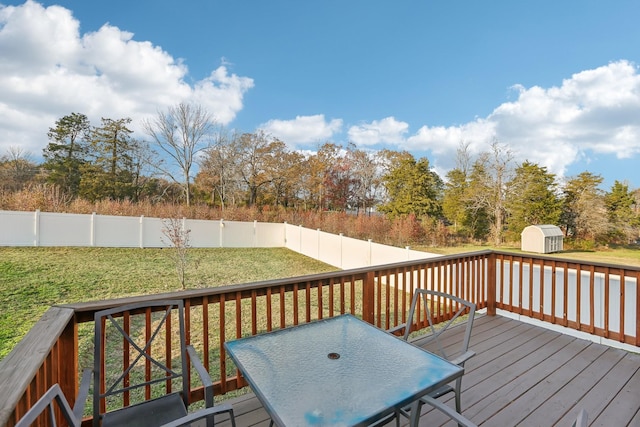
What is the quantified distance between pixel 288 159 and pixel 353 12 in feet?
40.7

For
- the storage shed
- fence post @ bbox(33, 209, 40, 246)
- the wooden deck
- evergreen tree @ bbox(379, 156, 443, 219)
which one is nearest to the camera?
the wooden deck

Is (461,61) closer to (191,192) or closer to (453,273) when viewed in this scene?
(453,273)

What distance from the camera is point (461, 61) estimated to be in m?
9.11

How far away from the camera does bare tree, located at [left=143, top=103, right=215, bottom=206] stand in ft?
57.0

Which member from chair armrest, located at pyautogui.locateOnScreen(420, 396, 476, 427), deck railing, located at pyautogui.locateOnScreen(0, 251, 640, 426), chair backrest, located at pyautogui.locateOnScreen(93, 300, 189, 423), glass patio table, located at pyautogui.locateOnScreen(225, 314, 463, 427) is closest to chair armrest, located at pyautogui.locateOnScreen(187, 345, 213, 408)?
glass patio table, located at pyautogui.locateOnScreen(225, 314, 463, 427)

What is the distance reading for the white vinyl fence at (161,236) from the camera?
936 cm

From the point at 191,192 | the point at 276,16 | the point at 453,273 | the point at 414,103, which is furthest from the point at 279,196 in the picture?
the point at 453,273

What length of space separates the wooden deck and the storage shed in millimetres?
8709

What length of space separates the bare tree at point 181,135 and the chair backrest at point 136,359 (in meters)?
14.1

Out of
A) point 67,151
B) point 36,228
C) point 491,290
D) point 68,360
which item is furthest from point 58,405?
point 67,151

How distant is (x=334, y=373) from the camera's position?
1.37m

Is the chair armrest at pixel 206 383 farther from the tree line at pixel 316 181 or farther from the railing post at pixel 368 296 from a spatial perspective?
the tree line at pixel 316 181

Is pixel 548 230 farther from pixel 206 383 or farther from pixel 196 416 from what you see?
pixel 196 416

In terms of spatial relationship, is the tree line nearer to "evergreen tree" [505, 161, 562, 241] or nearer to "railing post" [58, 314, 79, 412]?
"evergreen tree" [505, 161, 562, 241]
